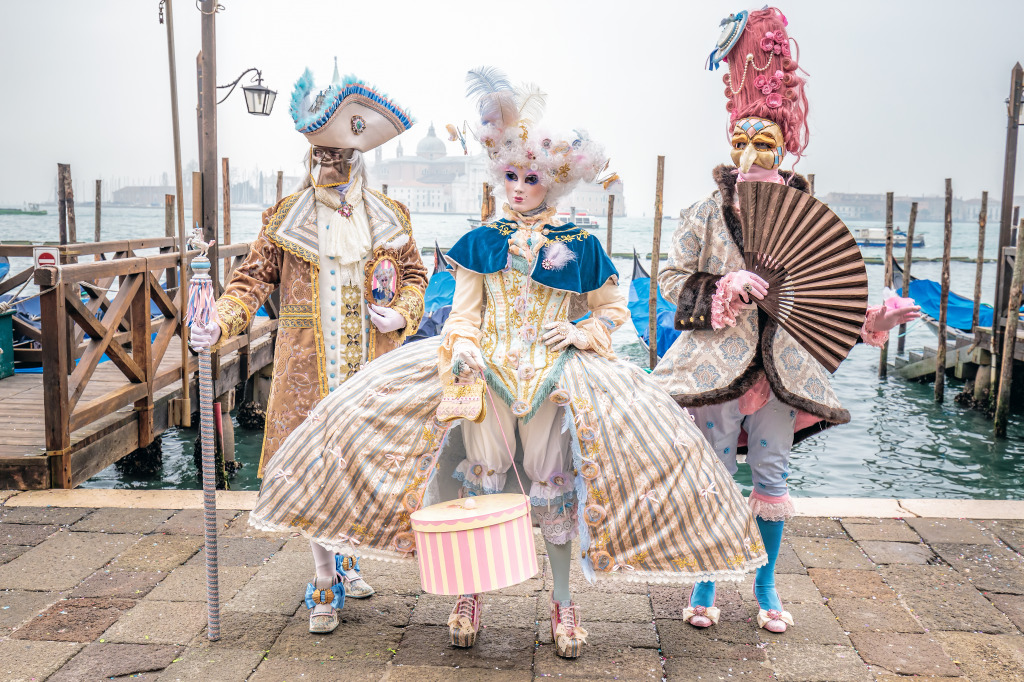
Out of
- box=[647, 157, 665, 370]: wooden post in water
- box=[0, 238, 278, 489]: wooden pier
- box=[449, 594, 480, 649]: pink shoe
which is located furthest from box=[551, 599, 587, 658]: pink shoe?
box=[647, 157, 665, 370]: wooden post in water

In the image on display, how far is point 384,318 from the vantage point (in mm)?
2740

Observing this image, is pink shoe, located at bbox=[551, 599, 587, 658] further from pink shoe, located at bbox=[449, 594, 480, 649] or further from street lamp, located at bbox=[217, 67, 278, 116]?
street lamp, located at bbox=[217, 67, 278, 116]

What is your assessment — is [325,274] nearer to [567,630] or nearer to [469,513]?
[469,513]

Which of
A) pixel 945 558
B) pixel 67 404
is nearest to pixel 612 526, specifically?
pixel 945 558

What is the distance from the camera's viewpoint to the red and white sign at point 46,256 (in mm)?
4654

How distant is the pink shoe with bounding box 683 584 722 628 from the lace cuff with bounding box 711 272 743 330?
3.14ft

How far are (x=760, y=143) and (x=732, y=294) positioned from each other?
1.64 ft

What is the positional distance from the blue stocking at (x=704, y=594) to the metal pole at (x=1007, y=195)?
8.31 meters

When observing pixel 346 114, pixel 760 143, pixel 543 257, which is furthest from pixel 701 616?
pixel 346 114

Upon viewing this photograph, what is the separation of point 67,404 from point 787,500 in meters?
3.61

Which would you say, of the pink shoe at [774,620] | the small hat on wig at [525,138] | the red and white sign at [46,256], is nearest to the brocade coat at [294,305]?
the small hat on wig at [525,138]

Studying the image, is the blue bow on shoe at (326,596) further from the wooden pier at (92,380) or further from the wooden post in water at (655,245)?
the wooden post in water at (655,245)

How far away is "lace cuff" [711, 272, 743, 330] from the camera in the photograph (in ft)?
8.20

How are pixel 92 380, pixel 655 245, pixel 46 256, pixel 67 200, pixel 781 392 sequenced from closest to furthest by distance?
pixel 781 392, pixel 46 256, pixel 92 380, pixel 655 245, pixel 67 200
